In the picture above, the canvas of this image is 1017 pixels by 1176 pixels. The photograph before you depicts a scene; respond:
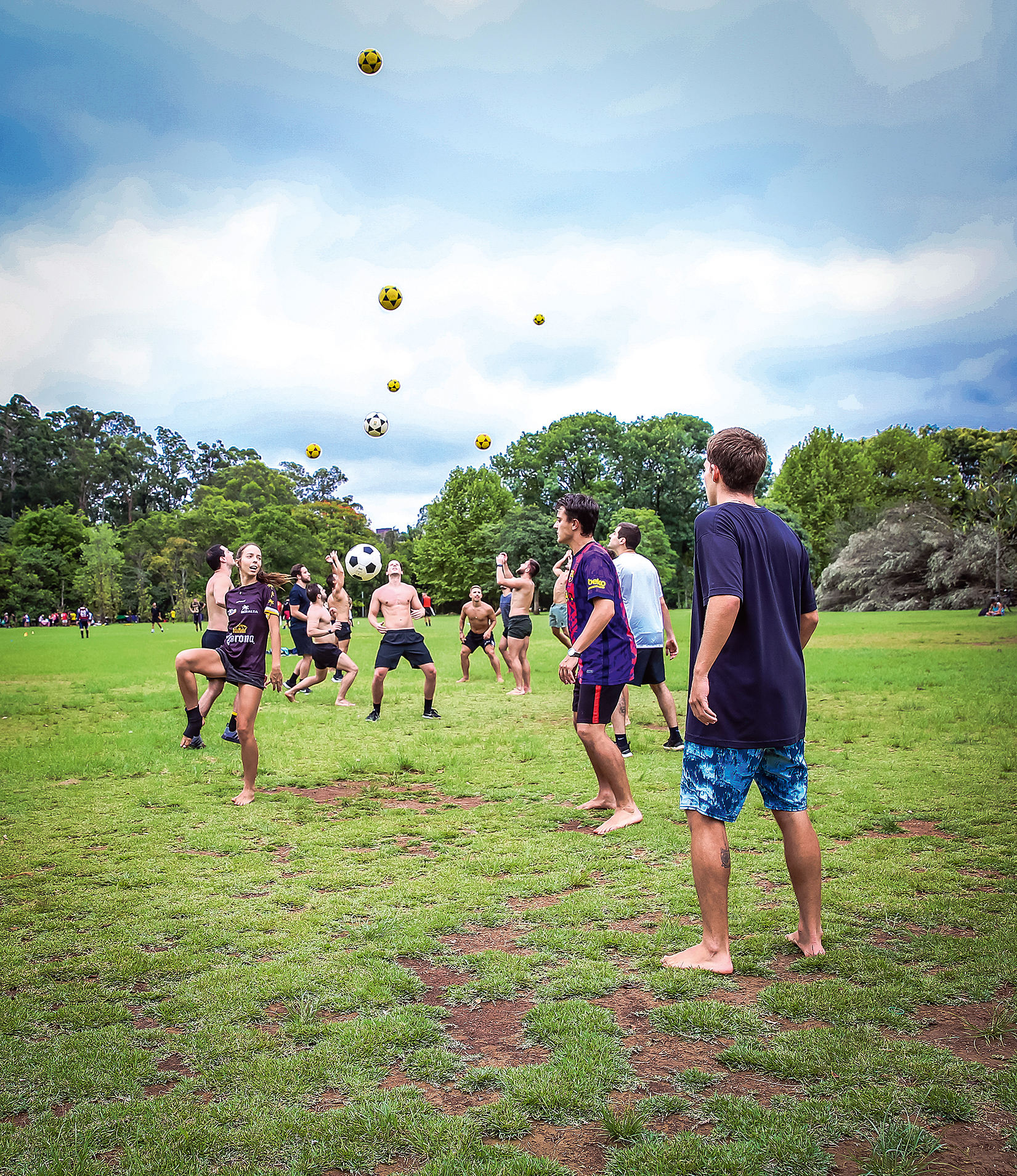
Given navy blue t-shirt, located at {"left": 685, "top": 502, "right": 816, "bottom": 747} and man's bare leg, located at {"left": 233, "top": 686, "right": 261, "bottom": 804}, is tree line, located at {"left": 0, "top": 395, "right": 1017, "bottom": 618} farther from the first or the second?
navy blue t-shirt, located at {"left": 685, "top": 502, "right": 816, "bottom": 747}

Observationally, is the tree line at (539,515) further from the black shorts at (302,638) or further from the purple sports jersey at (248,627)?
the purple sports jersey at (248,627)

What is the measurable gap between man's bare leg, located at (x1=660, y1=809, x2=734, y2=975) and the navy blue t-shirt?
40 centimetres

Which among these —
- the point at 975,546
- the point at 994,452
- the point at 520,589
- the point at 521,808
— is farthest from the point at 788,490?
the point at 521,808

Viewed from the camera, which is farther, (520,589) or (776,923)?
(520,589)

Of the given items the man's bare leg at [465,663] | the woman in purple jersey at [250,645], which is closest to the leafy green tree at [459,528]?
the man's bare leg at [465,663]

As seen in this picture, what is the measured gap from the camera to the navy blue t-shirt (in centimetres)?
349

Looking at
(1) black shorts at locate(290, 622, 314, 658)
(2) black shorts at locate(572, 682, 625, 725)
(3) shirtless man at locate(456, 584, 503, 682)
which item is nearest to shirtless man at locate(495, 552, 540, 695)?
(3) shirtless man at locate(456, 584, 503, 682)

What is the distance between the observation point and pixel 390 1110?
257cm

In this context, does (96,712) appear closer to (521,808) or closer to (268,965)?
(521,808)

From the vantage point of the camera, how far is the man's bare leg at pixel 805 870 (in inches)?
143

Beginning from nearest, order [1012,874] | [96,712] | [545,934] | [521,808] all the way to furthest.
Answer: [545,934]
[1012,874]
[521,808]
[96,712]

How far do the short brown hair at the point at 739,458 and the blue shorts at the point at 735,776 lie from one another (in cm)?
117

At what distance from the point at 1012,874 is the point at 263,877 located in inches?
176

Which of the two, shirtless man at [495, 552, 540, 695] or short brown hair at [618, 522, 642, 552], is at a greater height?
short brown hair at [618, 522, 642, 552]
